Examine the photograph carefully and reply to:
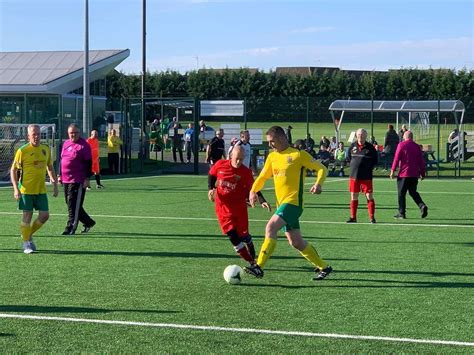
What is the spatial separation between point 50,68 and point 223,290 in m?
40.8

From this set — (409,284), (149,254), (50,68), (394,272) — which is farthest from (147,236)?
(50,68)

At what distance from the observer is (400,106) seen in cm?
4231

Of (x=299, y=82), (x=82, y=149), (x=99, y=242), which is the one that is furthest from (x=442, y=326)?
(x=299, y=82)

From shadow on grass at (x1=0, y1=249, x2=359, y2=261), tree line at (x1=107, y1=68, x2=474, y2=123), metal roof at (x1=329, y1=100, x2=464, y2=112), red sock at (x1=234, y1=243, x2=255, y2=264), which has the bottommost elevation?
shadow on grass at (x1=0, y1=249, x2=359, y2=261)

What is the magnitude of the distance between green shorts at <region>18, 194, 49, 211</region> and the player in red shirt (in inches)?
132

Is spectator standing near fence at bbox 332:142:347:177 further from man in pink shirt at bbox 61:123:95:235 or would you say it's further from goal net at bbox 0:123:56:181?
man in pink shirt at bbox 61:123:95:235

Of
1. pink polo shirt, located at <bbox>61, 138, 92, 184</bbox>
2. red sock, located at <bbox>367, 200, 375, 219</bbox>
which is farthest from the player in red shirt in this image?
red sock, located at <bbox>367, 200, 375, 219</bbox>

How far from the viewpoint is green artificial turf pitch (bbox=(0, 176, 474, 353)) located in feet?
25.8

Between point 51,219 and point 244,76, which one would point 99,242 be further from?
point 244,76

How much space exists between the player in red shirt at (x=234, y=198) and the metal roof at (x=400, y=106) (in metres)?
29.3

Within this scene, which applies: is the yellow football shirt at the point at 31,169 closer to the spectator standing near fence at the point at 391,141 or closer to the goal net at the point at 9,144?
the goal net at the point at 9,144

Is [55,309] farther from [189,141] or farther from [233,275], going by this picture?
[189,141]

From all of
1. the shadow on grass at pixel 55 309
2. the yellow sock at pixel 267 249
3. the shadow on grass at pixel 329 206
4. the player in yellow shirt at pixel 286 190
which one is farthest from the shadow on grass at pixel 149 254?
the shadow on grass at pixel 329 206

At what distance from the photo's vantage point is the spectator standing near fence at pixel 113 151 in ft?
114
